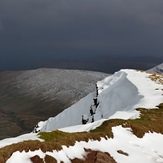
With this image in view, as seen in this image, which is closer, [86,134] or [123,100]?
[86,134]

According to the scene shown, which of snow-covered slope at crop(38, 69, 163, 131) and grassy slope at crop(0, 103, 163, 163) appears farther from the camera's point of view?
snow-covered slope at crop(38, 69, 163, 131)

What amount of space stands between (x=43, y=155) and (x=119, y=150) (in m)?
7.23

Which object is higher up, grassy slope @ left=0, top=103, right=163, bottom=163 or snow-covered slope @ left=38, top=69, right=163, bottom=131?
grassy slope @ left=0, top=103, right=163, bottom=163

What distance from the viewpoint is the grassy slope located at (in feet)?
64.9

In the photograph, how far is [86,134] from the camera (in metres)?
24.9

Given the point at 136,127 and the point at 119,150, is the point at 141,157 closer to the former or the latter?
the point at 119,150

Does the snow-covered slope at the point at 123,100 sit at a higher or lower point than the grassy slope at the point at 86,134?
lower

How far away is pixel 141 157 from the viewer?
23.4 m

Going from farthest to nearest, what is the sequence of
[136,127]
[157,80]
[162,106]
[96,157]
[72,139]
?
[157,80], [162,106], [136,127], [72,139], [96,157]

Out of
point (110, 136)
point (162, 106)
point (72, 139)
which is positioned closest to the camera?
point (72, 139)

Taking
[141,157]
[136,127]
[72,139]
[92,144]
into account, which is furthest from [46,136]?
[136,127]

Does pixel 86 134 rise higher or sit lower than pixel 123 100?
higher

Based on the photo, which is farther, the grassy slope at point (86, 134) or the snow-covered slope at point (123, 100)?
the snow-covered slope at point (123, 100)

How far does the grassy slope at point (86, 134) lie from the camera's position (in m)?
19.8
